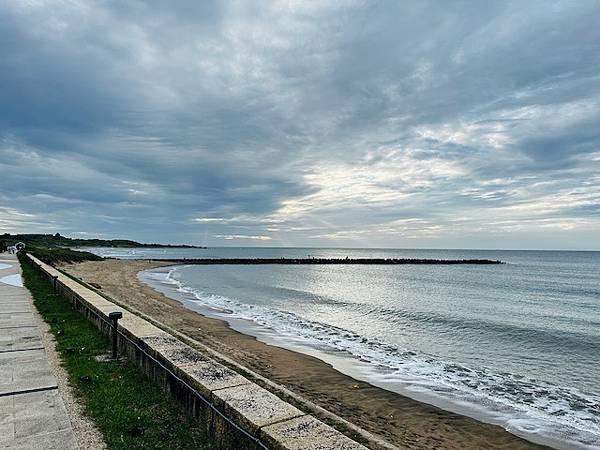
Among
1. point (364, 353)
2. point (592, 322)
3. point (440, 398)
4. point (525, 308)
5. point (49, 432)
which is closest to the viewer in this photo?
point (49, 432)

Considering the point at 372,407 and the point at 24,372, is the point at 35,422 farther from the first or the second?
the point at 372,407

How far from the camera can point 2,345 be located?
678cm

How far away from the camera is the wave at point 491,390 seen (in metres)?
7.26

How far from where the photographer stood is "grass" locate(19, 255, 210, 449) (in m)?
3.74

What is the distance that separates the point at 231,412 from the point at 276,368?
6663mm

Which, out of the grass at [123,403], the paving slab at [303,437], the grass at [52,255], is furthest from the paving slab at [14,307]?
the grass at [52,255]

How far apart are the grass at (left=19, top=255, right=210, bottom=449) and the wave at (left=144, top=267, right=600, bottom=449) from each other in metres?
6.07

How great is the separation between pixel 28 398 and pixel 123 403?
114 cm

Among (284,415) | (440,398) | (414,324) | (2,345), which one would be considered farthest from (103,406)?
(414,324)

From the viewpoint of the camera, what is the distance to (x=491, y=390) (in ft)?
30.7

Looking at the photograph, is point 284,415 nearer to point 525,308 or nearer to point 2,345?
point 2,345

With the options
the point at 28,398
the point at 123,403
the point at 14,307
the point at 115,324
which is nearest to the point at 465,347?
the point at 115,324

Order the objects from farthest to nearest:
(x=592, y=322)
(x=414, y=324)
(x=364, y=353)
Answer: (x=592, y=322)
(x=414, y=324)
(x=364, y=353)

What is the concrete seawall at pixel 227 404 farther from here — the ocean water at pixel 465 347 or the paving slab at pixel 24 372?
the ocean water at pixel 465 347
